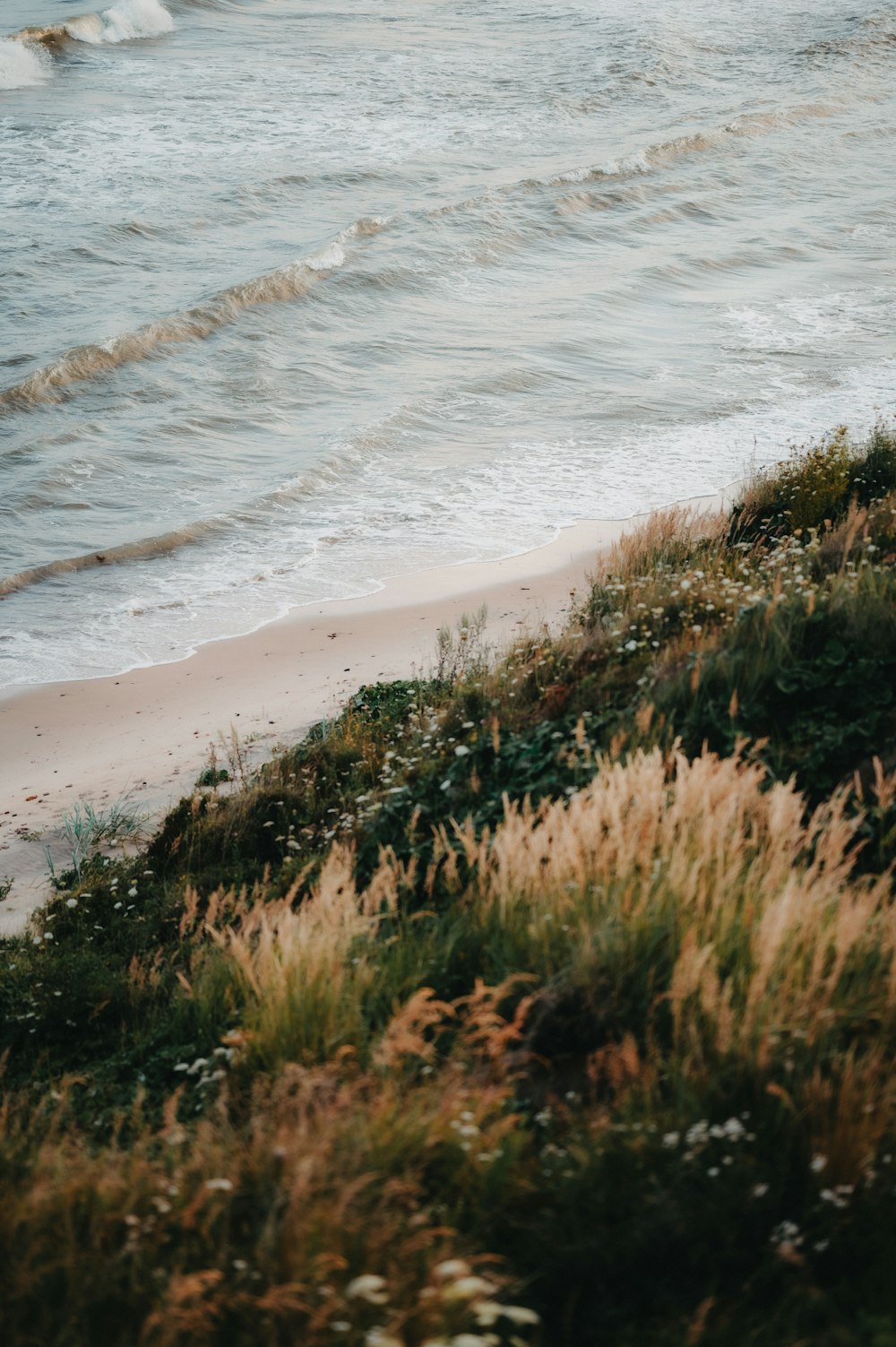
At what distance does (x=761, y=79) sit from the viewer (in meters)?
36.0

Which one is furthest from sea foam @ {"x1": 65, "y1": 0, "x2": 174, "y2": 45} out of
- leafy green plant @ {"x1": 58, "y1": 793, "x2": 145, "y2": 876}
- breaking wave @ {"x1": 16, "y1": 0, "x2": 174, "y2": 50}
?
leafy green plant @ {"x1": 58, "y1": 793, "x2": 145, "y2": 876}

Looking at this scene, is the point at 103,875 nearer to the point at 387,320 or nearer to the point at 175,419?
the point at 175,419

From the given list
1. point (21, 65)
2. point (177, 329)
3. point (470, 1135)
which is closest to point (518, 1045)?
point (470, 1135)

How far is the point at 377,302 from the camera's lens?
65.3 ft

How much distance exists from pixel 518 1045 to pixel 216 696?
5.96m

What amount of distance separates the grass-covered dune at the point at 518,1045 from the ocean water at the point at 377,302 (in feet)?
16.7

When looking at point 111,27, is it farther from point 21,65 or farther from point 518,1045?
point 518,1045

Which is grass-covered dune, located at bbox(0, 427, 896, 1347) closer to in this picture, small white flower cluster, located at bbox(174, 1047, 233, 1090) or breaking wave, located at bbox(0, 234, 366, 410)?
small white flower cluster, located at bbox(174, 1047, 233, 1090)

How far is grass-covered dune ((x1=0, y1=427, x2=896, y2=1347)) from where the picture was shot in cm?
281

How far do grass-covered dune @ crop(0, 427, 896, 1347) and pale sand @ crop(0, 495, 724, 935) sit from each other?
1.15m

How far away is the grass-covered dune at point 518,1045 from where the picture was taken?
9.23 ft

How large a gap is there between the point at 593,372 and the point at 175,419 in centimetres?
593

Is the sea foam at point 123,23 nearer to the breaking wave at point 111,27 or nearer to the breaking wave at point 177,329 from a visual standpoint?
the breaking wave at point 111,27

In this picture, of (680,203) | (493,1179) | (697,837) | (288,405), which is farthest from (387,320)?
(493,1179)
